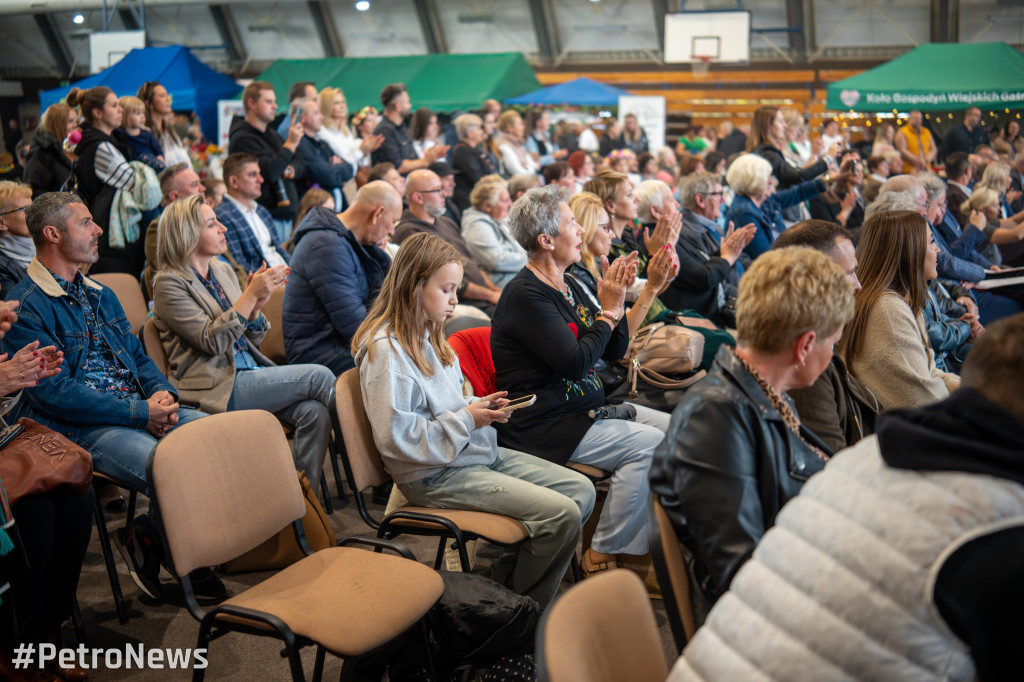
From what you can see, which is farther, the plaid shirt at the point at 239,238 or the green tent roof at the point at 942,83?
the green tent roof at the point at 942,83

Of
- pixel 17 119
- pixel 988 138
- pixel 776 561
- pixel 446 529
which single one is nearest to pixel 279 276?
pixel 446 529

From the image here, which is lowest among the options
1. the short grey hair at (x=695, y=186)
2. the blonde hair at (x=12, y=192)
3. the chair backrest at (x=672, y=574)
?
the short grey hair at (x=695, y=186)

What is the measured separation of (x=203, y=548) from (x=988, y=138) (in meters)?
11.7

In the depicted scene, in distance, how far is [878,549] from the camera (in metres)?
1.17

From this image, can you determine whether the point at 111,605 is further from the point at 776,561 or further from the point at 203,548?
the point at 776,561

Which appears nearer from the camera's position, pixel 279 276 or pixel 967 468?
pixel 967 468

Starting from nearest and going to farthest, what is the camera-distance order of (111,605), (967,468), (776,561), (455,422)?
(967,468)
(776,561)
(455,422)
(111,605)

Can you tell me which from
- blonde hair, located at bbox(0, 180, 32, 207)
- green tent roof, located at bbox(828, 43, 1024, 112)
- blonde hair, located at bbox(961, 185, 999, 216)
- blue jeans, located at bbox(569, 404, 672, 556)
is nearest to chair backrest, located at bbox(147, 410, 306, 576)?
blue jeans, located at bbox(569, 404, 672, 556)

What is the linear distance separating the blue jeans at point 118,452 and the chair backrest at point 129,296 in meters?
1.41

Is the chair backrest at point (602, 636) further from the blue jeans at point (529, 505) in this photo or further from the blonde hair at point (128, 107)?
the blonde hair at point (128, 107)

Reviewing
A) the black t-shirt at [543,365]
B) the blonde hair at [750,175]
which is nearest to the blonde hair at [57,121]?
the black t-shirt at [543,365]

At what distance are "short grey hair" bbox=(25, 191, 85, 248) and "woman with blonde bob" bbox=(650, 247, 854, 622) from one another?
2.26m

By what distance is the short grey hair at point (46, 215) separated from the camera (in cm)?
287

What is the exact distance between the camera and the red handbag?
7.62 feet
